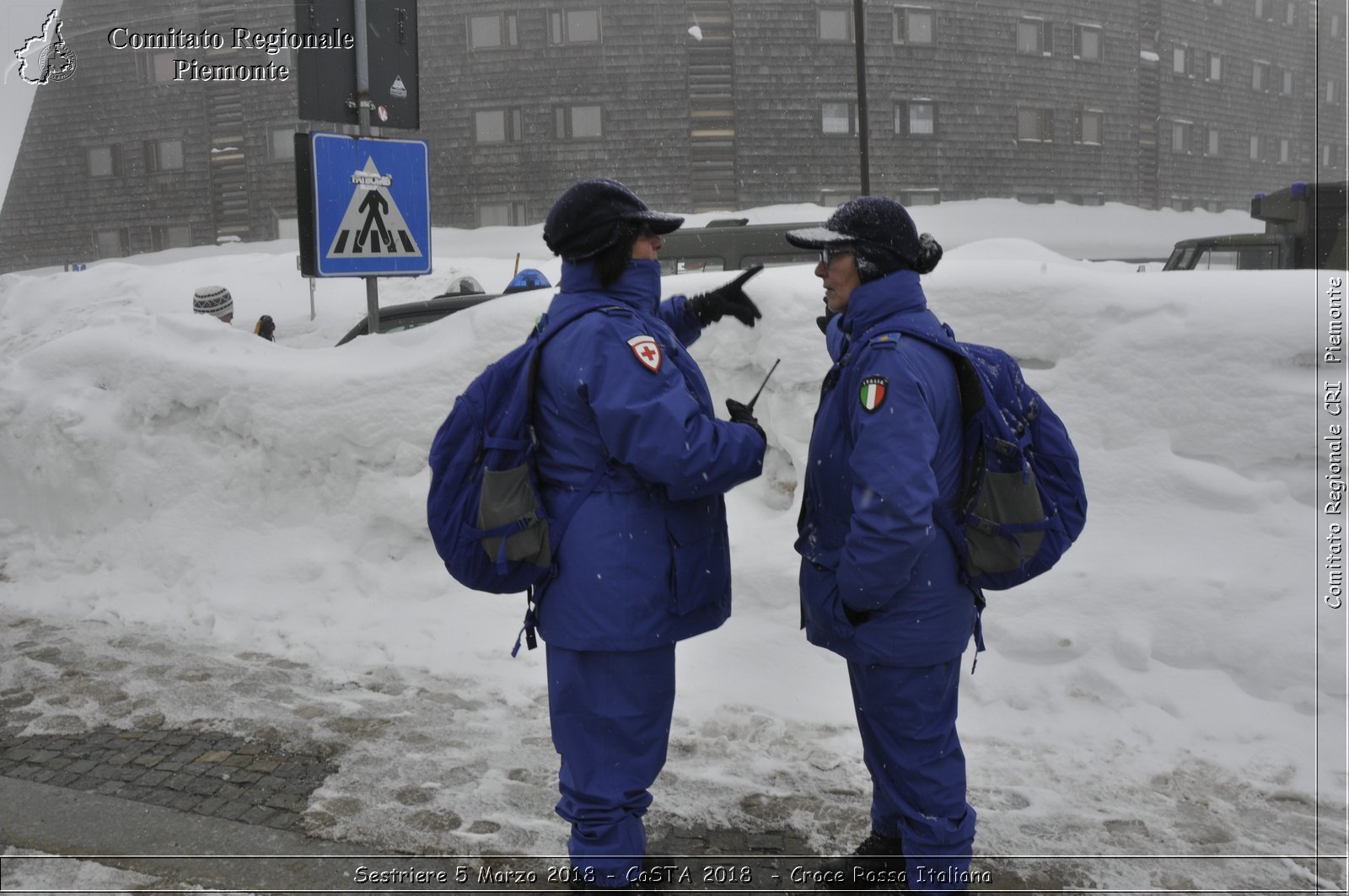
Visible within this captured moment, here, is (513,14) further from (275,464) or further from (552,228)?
(552,228)

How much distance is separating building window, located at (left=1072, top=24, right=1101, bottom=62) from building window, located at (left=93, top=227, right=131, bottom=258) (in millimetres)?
29665

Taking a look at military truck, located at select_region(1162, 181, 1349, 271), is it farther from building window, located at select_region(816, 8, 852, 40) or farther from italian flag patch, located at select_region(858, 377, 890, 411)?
building window, located at select_region(816, 8, 852, 40)

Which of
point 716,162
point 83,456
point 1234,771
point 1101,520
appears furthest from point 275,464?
point 716,162

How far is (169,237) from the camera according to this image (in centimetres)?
3203

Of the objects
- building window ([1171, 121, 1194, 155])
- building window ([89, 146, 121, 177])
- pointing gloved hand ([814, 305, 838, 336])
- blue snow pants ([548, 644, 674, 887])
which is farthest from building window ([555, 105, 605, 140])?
blue snow pants ([548, 644, 674, 887])

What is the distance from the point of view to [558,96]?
29531 millimetres

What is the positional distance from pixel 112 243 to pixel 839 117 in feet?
73.1

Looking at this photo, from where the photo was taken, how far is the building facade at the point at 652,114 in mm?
29203

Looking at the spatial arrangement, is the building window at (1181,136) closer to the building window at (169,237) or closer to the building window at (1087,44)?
the building window at (1087,44)

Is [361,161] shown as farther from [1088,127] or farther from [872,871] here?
[1088,127]

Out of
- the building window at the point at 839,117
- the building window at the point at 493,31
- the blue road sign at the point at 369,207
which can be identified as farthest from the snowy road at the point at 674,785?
the building window at the point at 493,31

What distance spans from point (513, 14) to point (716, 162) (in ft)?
23.3

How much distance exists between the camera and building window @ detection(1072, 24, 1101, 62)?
32.8 meters

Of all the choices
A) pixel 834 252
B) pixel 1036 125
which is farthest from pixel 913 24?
pixel 834 252
